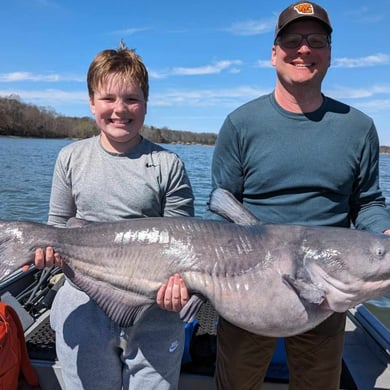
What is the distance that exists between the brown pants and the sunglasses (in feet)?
5.54

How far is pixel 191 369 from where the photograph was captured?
138 inches

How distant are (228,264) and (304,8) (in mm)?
1640

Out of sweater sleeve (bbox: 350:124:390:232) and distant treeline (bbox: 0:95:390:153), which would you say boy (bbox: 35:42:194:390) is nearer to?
sweater sleeve (bbox: 350:124:390:232)

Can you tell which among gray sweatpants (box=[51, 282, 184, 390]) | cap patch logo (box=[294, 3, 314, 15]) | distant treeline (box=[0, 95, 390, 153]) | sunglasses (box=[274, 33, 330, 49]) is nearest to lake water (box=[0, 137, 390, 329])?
gray sweatpants (box=[51, 282, 184, 390])

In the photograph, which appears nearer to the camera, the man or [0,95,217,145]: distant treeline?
the man

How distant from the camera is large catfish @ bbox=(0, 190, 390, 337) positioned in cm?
234

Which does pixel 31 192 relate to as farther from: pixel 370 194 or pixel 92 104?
pixel 370 194

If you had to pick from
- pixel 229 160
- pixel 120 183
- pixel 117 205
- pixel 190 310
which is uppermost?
pixel 229 160

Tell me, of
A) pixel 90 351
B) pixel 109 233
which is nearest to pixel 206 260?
pixel 109 233

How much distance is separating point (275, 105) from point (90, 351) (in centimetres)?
191

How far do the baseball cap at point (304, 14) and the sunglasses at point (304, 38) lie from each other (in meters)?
0.05

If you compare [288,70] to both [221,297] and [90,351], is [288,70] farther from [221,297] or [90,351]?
[90,351]

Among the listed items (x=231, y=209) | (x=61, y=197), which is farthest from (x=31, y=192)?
(x=231, y=209)

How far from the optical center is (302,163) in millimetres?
2668
